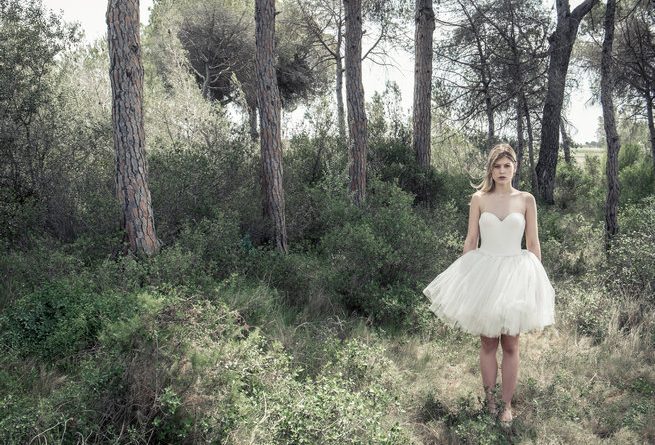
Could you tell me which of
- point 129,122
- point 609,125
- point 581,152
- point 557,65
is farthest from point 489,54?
point 581,152

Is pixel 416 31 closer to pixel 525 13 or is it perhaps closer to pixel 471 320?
pixel 525 13

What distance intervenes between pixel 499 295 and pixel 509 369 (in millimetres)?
621

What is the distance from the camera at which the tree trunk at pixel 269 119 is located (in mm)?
8812

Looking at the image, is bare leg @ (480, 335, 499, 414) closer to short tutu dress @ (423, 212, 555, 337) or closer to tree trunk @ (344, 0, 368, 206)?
short tutu dress @ (423, 212, 555, 337)

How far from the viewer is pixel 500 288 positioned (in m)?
4.10

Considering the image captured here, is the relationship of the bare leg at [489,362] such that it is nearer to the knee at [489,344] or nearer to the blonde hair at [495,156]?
the knee at [489,344]

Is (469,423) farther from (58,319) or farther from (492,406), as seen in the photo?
(58,319)

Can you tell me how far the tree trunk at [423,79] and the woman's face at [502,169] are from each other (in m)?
9.35

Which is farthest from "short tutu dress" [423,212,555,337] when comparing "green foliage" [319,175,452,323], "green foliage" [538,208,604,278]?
"green foliage" [538,208,604,278]

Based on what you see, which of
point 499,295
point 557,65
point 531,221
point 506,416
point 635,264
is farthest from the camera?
point 557,65

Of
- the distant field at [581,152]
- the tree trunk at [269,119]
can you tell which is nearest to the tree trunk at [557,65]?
the distant field at [581,152]

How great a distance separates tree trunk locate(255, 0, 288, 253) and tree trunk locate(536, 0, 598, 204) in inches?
306

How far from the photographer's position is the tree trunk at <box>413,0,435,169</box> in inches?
534

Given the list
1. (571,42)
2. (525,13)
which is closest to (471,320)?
(571,42)
